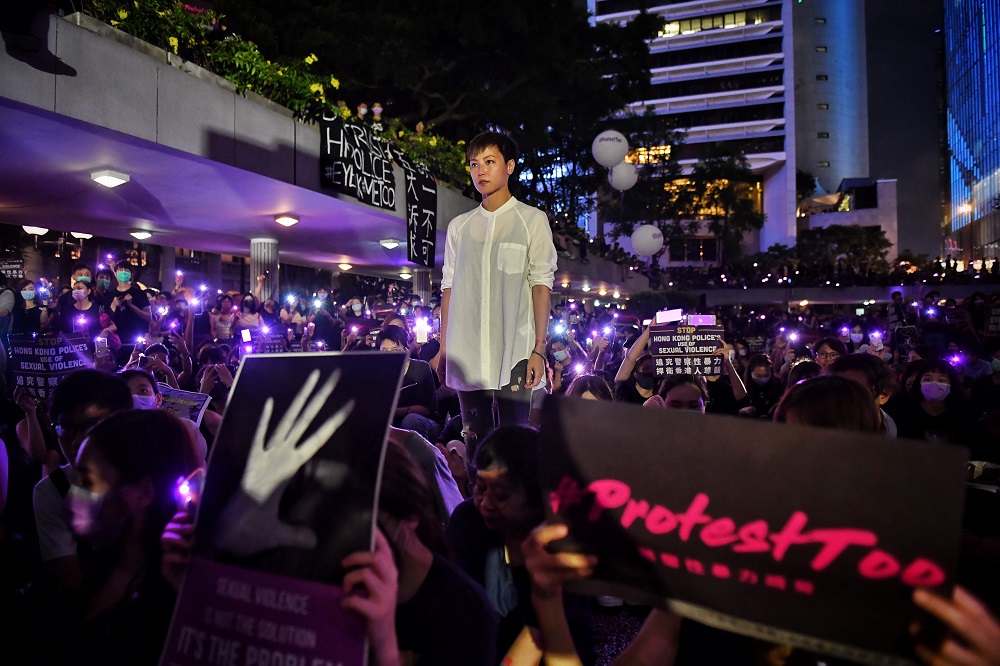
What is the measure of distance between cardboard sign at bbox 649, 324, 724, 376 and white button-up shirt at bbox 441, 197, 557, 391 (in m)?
2.92

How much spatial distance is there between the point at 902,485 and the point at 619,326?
13.6m

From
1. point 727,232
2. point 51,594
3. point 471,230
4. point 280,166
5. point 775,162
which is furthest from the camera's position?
point 775,162

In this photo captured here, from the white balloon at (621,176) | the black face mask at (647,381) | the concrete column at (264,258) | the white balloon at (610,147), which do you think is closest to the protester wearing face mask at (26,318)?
the black face mask at (647,381)

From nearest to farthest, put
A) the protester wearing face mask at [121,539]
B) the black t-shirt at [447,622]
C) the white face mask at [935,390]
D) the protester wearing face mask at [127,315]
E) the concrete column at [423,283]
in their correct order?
the black t-shirt at [447,622] < the protester wearing face mask at [121,539] < the white face mask at [935,390] < the protester wearing face mask at [127,315] < the concrete column at [423,283]

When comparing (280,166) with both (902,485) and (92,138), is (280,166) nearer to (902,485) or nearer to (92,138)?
(92,138)

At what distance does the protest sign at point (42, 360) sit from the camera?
4.91 metres

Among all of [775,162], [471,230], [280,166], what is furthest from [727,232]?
[471,230]

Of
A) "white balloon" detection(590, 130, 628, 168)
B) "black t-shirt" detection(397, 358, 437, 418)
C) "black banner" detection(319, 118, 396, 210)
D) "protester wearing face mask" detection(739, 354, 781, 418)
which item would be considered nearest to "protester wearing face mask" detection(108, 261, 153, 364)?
"black banner" detection(319, 118, 396, 210)

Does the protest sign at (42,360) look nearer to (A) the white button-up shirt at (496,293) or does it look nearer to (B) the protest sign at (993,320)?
(A) the white button-up shirt at (496,293)

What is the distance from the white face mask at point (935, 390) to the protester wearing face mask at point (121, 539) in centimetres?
570

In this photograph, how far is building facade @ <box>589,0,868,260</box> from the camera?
8388cm

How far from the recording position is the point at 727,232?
204 ft

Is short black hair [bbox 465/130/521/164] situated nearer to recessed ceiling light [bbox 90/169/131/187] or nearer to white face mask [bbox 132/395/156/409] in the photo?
white face mask [bbox 132/395/156/409]

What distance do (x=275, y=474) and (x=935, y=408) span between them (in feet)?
19.6
